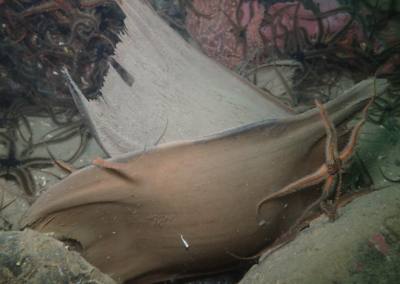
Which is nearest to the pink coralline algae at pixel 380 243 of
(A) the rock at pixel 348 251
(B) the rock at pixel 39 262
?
(A) the rock at pixel 348 251

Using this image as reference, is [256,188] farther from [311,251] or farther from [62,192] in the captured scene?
[62,192]

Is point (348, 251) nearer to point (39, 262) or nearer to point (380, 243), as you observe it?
point (380, 243)

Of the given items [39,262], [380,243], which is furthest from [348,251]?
[39,262]

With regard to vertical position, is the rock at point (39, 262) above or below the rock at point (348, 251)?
above

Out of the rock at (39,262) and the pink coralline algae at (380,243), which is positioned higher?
the rock at (39,262)

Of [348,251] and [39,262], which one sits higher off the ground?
[39,262]

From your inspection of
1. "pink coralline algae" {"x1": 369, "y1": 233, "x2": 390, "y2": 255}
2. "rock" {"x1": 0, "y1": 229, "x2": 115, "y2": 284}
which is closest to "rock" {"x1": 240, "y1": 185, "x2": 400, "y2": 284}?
"pink coralline algae" {"x1": 369, "y1": 233, "x2": 390, "y2": 255}

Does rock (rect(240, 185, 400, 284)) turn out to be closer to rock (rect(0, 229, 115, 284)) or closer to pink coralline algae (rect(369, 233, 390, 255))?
pink coralline algae (rect(369, 233, 390, 255))

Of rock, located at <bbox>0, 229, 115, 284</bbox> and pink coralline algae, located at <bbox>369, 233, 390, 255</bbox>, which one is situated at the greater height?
rock, located at <bbox>0, 229, 115, 284</bbox>

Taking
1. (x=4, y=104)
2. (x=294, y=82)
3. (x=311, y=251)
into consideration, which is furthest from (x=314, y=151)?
(x=4, y=104)

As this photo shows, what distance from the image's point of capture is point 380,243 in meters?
1.07

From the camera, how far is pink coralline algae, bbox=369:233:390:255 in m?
1.04

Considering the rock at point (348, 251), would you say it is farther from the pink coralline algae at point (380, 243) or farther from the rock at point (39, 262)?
the rock at point (39, 262)

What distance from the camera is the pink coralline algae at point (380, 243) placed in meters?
1.04
